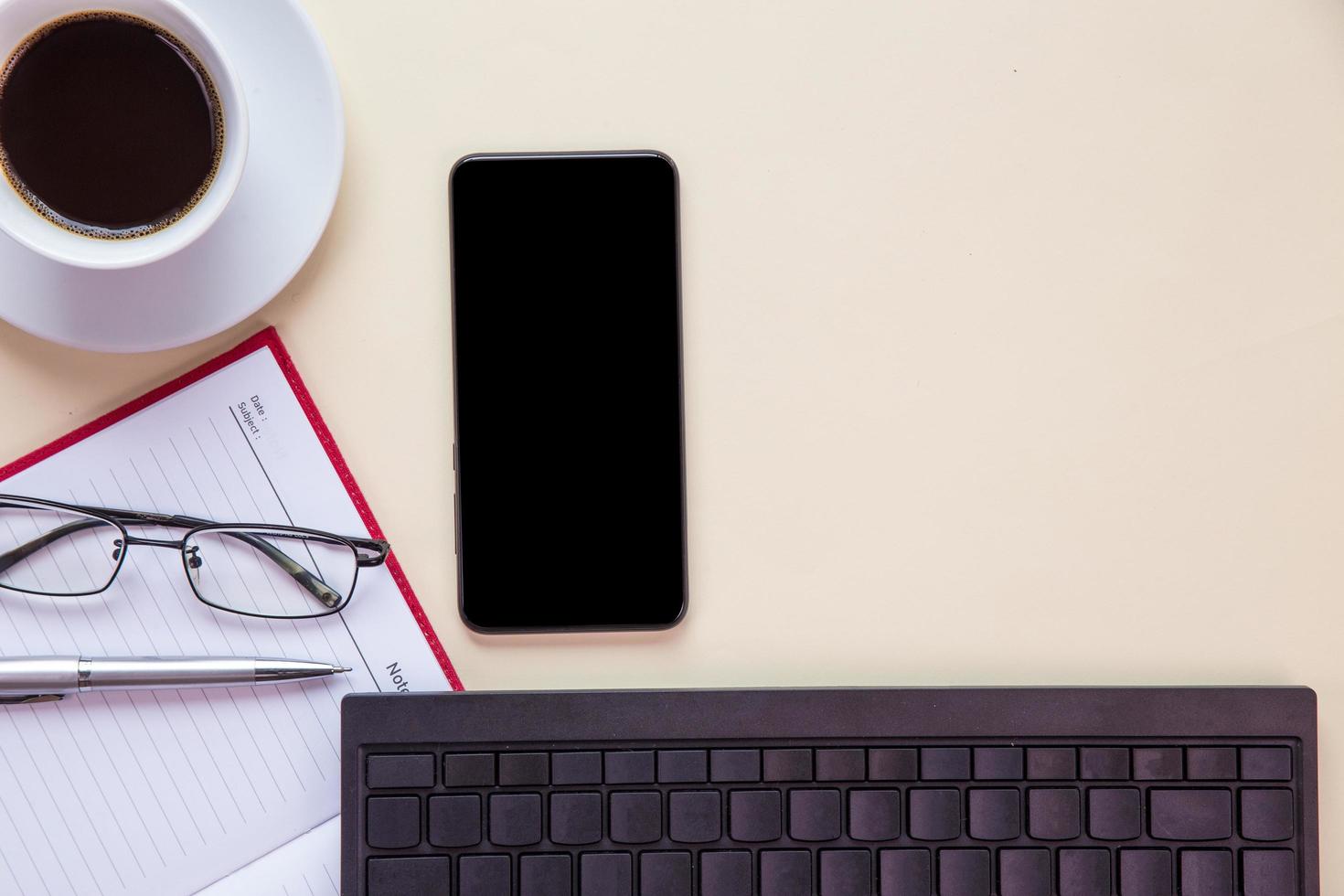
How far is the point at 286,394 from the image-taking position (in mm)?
597

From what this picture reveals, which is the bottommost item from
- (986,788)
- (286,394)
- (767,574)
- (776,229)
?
(986,788)

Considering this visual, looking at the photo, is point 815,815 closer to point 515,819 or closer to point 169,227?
point 515,819

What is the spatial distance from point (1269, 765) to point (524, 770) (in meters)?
0.44

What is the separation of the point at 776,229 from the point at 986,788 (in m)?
0.37

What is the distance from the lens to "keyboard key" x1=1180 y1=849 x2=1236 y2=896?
1.82ft

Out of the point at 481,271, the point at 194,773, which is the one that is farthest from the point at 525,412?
the point at 194,773

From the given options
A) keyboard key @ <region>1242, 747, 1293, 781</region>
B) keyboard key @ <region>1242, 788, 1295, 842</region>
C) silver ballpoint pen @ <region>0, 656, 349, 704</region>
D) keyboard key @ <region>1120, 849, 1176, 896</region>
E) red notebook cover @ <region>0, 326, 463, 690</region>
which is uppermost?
red notebook cover @ <region>0, 326, 463, 690</region>

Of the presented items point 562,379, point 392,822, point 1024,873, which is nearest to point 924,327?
point 562,379

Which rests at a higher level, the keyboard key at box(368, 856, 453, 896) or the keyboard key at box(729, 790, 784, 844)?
the keyboard key at box(729, 790, 784, 844)

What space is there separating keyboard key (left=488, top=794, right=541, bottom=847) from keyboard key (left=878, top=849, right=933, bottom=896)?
0.67 ft

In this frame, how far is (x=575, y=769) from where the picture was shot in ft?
1.81

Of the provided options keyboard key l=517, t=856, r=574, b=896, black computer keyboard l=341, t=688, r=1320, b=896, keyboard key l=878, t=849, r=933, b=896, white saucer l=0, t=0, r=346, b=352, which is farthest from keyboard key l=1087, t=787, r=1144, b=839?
white saucer l=0, t=0, r=346, b=352

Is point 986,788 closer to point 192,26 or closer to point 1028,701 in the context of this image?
point 1028,701

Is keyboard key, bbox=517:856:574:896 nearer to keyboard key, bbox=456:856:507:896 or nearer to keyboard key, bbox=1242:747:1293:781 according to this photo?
keyboard key, bbox=456:856:507:896
